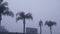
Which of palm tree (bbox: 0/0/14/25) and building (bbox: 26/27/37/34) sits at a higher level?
palm tree (bbox: 0/0/14/25)

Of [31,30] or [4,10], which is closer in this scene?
[4,10]

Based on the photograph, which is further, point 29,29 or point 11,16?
point 29,29

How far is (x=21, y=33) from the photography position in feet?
129

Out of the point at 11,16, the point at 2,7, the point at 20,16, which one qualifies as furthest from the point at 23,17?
the point at 2,7

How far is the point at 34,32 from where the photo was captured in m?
41.4

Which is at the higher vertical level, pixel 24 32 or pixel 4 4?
pixel 4 4

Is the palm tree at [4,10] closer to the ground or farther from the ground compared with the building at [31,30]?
farther from the ground

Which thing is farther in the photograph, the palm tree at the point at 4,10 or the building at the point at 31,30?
the building at the point at 31,30

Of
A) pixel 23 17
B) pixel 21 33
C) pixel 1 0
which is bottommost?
pixel 21 33

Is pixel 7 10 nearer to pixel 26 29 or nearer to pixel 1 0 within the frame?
pixel 1 0

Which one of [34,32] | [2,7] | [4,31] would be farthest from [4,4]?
[34,32]

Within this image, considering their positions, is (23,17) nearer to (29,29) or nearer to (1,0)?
(29,29)

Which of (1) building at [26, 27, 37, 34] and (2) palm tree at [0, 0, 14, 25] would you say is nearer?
(2) palm tree at [0, 0, 14, 25]

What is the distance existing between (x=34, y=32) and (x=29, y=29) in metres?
1.04
